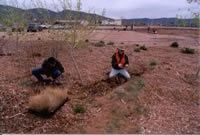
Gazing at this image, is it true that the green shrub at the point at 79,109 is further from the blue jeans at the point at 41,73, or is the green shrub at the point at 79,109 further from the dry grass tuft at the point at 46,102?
the blue jeans at the point at 41,73

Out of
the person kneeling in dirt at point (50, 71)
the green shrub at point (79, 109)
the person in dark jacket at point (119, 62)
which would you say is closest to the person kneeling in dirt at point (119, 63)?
the person in dark jacket at point (119, 62)

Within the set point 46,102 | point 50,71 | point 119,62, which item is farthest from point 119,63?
point 46,102

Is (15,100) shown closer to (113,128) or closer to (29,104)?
(29,104)

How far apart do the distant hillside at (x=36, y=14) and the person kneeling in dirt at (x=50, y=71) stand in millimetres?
1357

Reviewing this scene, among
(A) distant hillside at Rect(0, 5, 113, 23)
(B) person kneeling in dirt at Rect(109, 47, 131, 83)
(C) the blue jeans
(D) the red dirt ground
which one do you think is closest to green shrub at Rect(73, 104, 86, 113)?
(D) the red dirt ground

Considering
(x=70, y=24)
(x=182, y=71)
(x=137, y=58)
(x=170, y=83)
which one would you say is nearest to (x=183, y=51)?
(x=137, y=58)

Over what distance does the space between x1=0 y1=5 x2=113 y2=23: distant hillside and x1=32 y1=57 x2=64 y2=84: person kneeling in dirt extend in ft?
4.45

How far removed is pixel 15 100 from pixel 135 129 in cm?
315

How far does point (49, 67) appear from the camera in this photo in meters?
8.61

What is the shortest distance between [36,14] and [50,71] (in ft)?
7.31

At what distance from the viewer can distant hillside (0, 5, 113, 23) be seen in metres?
8.91

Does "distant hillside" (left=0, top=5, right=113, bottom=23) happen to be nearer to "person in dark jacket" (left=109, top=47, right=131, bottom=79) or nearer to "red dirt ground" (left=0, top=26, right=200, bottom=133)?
"red dirt ground" (left=0, top=26, right=200, bottom=133)

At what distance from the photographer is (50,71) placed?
868 cm

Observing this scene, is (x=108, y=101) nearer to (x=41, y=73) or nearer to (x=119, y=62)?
(x=119, y=62)
